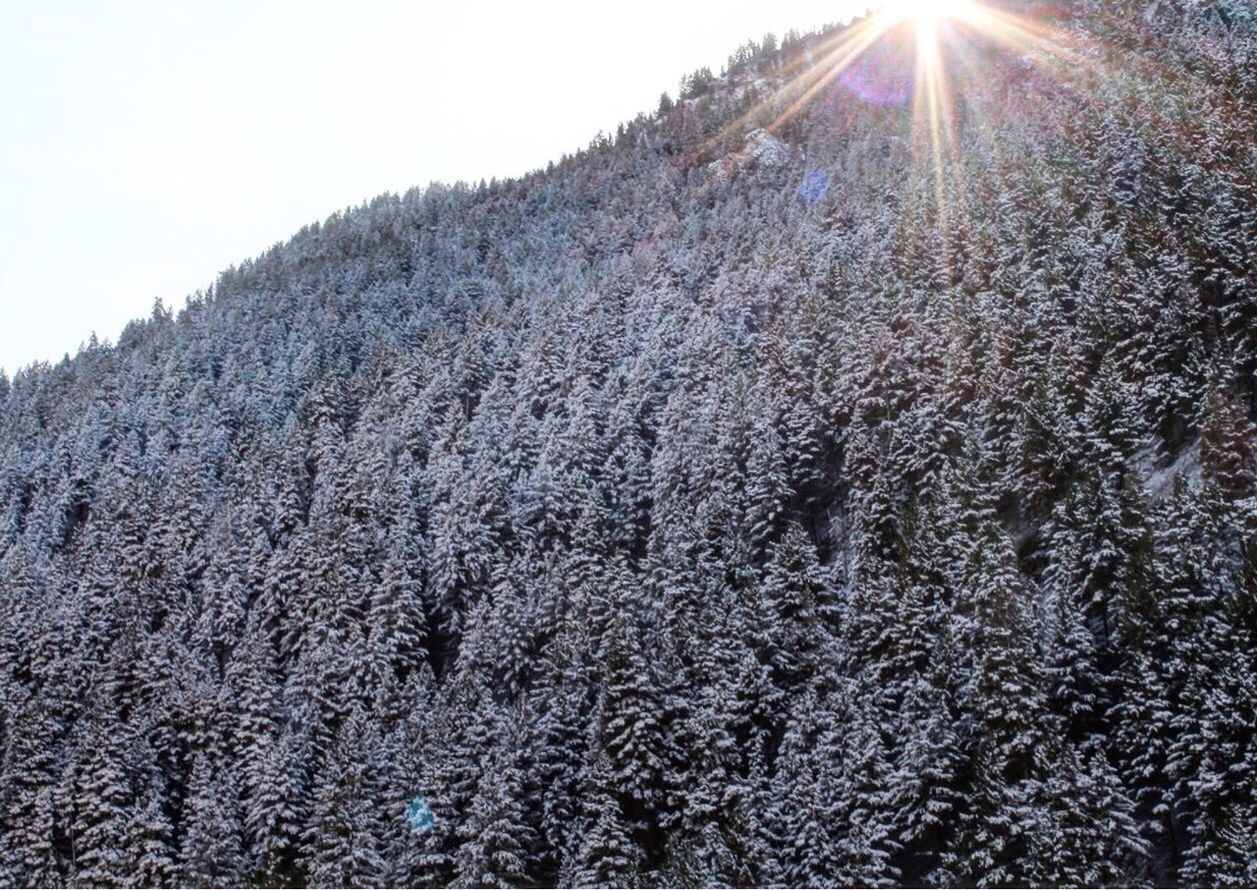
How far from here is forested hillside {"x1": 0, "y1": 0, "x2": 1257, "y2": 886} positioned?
40.6m

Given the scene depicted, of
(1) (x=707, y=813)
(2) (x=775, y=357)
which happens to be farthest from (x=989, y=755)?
(2) (x=775, y=357)

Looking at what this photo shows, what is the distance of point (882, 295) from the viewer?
232ft

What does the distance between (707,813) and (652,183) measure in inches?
5005

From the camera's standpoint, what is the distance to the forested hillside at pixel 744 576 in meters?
40.6

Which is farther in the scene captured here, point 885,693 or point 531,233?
point 531,233

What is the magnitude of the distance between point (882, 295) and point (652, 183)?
9483cm

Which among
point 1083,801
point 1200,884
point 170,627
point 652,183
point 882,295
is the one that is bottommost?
point 1200,884

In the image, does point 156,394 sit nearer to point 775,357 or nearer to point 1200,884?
point 775,357

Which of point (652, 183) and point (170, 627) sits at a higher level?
point (652, 183)

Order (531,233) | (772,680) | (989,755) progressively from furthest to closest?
1. (531,233)
2. (772,680)
3. (989,755)

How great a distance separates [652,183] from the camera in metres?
160

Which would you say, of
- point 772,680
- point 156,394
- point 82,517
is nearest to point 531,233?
point 156,394

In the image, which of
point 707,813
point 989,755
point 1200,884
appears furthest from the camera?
point 707,813

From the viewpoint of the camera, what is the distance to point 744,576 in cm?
5466
